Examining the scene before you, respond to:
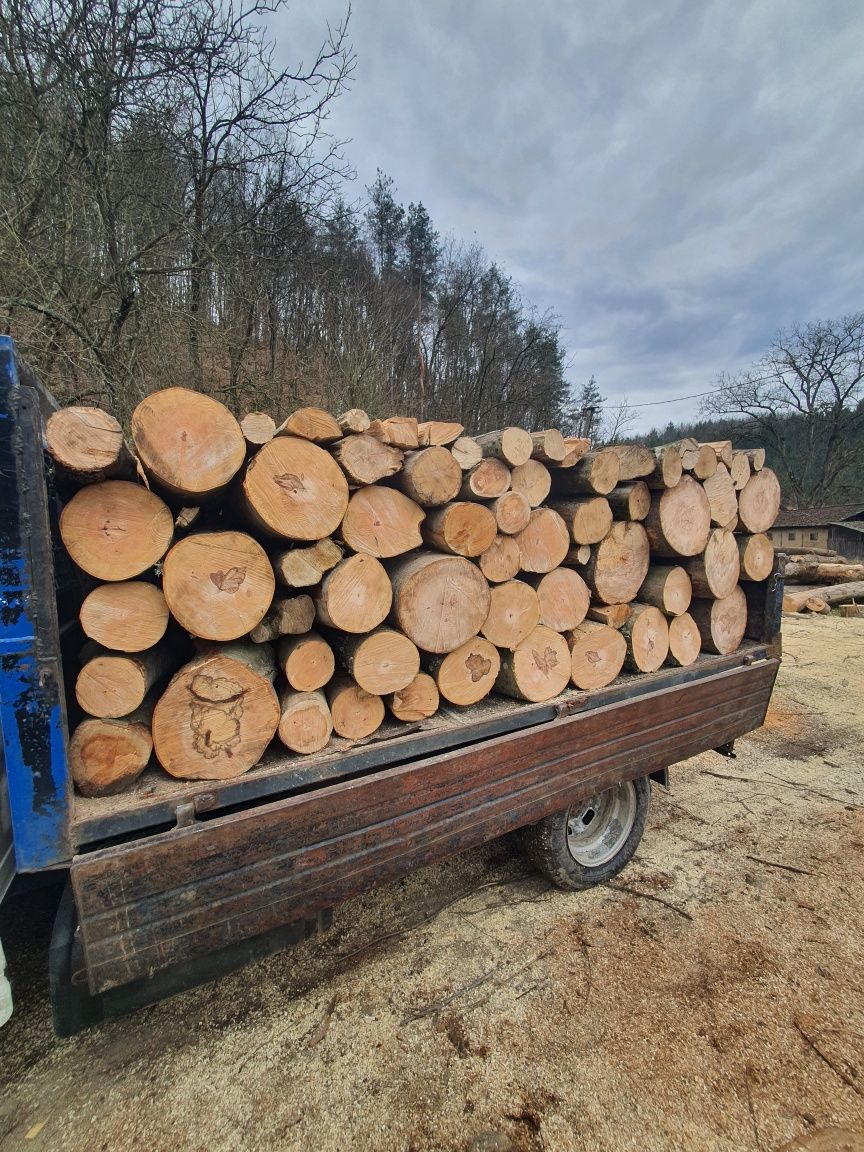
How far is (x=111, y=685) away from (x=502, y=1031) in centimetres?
198

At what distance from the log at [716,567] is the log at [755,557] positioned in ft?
0.35

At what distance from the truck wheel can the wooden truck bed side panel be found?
344mm

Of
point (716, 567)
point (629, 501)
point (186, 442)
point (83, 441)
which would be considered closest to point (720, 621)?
point (716, 567)

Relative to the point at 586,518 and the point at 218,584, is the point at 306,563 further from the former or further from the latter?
the point at 586,518

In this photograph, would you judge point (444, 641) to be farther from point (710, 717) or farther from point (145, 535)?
point (710, 717)

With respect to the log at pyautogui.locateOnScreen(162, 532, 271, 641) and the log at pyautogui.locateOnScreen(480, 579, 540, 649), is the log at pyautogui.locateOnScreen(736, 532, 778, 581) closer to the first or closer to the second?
the log at pyautogui.locateOnScreen(480, 579, 540, 649)

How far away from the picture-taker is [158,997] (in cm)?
179

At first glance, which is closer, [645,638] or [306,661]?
[306,661]

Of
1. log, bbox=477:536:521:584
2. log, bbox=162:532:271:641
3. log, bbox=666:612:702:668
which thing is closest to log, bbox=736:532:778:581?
log, bbox=666:612:702:668

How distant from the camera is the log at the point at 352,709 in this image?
2.07m

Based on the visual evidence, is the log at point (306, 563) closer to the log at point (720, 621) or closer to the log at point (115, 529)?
the log at point (115, 529)

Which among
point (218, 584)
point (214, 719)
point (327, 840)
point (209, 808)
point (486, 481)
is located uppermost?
point (486, 481)

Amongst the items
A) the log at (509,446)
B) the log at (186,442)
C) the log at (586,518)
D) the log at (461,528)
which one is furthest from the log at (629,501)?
the log at (186,442)

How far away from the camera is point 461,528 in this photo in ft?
7.45
